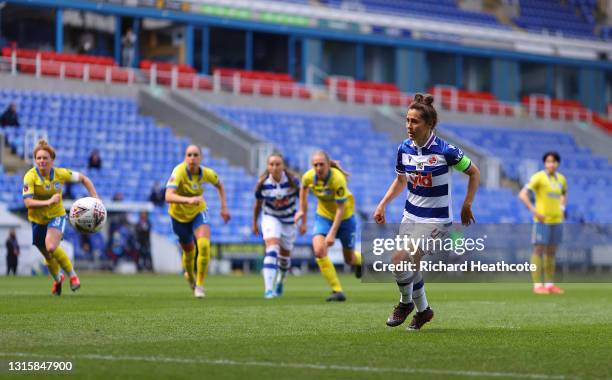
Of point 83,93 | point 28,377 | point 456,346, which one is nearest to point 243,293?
point 456,346

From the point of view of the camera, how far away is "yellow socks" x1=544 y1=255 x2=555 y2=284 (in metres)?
19.1

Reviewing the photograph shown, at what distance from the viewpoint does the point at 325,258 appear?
1584cm

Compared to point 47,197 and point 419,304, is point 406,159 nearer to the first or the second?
point 419,304

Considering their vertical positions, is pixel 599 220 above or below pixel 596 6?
below

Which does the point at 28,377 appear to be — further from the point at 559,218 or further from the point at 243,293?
the point at 559,218

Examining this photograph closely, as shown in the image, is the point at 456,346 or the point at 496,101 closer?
the point at 456,346

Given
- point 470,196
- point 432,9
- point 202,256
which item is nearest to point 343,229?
point 202,256

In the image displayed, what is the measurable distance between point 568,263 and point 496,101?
69.7 ft

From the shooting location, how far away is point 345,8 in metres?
47.8

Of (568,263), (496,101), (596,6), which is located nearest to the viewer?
(568,263)

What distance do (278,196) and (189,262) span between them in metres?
1.65

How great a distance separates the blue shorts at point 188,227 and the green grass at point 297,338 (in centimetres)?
115

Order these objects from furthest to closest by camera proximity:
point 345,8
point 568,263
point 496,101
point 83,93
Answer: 1. point 496,101
2. point 345,8
3. point 83,93
4. point 568,263

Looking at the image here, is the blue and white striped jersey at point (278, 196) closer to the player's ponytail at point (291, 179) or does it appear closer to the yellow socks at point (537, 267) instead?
the player's ponytail at point (291, 179)
